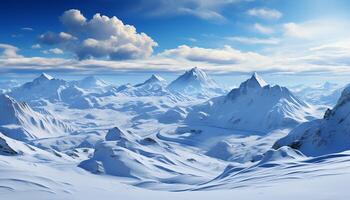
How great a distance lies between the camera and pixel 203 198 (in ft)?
132

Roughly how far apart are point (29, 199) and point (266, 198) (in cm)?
2159

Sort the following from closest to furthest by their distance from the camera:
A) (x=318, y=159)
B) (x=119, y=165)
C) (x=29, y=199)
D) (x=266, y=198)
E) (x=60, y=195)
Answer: (x=266, y=198), (x=29, y=199), (x=60, y=195), (x=318, y=159), (x=119, y=165)

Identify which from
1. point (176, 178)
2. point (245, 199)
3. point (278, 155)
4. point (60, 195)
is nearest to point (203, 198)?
point (245, 199)

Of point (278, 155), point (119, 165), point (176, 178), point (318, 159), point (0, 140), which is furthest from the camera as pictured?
point (0, 140)

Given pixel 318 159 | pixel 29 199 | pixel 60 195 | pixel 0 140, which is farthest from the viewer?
pixel 0 140

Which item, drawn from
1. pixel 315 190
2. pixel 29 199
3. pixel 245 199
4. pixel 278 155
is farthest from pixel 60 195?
pixel 278 155

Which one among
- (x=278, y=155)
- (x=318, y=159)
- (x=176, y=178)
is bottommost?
(x=176, y=178)

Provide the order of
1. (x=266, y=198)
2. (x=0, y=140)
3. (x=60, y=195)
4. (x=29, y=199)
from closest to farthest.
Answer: (x=266, y=198) → (x=29, y=199) → (x=60, y=195) → (x=0, y=140)

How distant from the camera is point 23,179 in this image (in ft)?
148

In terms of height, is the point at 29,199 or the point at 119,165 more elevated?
the point at 29,199

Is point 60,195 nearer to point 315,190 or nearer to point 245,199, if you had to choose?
point 245,199

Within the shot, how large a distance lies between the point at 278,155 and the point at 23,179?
350 ft

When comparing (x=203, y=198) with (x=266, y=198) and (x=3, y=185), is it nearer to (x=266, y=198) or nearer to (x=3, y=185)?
(x=266, y=198)

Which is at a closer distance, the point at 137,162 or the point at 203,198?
the point at 203,198
